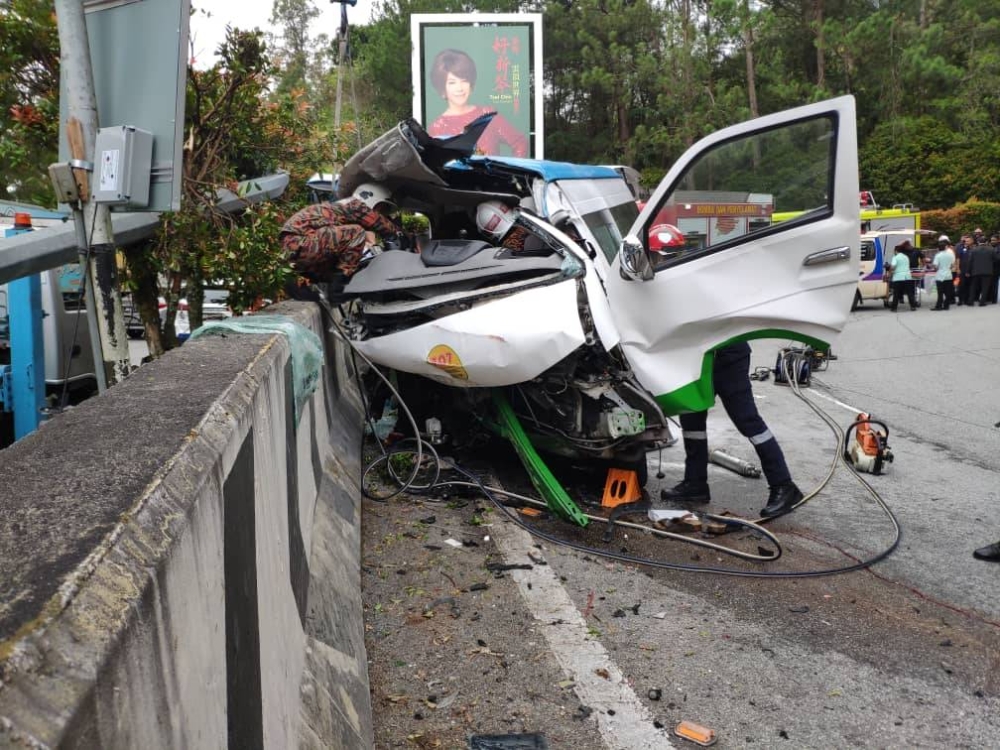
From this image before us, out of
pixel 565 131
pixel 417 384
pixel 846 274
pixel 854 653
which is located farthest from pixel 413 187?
pixel 565 131

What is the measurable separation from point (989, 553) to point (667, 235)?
7.92 feet

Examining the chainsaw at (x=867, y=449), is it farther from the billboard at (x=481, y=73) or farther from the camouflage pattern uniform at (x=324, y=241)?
the billboard at (x=481, y=73)

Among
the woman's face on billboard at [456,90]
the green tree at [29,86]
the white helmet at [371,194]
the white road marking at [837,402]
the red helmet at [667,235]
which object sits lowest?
the white road marking at [837,402]

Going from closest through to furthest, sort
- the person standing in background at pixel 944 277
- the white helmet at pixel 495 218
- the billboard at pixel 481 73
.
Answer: the white helmet at pixel 495 218, the billboard at pixel 481 73, the person standing in background at pixel 944 277

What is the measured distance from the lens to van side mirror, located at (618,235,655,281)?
487 cm

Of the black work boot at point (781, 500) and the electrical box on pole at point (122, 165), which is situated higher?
the electrical box on pole at point (122, 165)

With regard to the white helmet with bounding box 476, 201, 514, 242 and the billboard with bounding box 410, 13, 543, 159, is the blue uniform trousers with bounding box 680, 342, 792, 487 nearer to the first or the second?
the white helmet with bounding box 476, 201, 514, 242

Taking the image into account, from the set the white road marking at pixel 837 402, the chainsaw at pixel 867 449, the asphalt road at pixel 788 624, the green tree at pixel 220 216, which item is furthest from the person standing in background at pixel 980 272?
the green tree at pixel 220 216

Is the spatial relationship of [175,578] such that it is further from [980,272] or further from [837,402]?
[980,272]

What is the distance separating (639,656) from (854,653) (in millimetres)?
884

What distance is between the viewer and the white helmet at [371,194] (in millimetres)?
6359

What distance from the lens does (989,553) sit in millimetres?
4566

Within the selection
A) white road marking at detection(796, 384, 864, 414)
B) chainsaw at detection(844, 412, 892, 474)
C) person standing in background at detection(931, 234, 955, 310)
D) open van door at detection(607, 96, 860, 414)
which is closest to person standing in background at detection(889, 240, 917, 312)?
person standing in background at detection(931, 234, 955, 310)

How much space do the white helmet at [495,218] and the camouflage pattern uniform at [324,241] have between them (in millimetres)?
837
